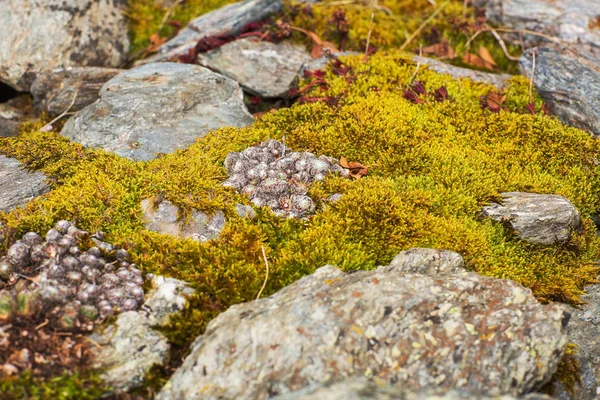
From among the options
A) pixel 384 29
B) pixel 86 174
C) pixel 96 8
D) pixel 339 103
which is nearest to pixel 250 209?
pixel 86 174

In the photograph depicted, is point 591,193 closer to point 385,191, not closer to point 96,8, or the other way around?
point 385,191

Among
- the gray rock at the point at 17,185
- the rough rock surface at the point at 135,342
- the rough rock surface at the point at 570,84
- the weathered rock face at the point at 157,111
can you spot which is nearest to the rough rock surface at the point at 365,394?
the rough rock surface at the point at 135,342

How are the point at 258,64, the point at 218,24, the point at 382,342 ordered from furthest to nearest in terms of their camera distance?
the point at 218,24 → the point at 258,64 → the point at 382,342

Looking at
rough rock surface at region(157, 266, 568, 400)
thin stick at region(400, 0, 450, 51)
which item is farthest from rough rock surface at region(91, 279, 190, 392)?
thin stick at region(400, 0, 450, 51)

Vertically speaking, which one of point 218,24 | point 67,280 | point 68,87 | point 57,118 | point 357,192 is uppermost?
point 218,24

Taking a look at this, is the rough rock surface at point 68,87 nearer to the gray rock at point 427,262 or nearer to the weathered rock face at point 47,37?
the weathered rock face at point 47,37

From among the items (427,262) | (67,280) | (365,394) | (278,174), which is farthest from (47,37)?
(365,394)

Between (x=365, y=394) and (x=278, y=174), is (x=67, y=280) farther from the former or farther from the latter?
(x=365, y=394)
